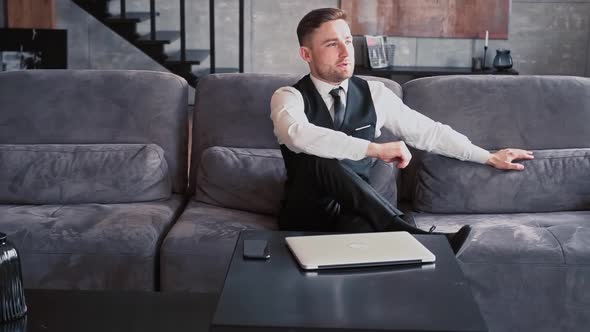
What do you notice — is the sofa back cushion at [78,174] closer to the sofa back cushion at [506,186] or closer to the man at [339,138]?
the man at [339,138]

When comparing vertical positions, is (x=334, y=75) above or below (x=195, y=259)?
above

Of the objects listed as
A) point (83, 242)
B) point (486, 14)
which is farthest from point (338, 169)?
point (486, 14)

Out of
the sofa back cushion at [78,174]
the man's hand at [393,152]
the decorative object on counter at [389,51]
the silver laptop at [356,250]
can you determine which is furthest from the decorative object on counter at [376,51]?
the silver laptop at [356,250]

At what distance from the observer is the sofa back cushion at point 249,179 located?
2820 millimetres

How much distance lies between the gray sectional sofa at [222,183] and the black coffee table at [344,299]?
0.73m

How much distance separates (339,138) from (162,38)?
3774 mm

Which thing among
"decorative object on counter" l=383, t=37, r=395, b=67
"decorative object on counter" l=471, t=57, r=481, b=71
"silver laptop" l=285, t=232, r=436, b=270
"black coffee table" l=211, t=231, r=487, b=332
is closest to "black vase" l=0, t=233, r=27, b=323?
"black coffee table" l=211, t=231, r=487, b=332

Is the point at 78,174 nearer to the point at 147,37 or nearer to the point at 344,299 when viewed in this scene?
the point at 344,299

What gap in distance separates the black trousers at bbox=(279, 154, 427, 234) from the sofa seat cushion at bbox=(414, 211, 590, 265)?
308mm

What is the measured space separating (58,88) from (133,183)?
50 cm

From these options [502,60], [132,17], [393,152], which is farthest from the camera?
[132,17]

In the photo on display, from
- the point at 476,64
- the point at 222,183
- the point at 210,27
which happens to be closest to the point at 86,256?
the point at 222,183

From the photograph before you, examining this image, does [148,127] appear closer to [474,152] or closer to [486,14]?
[474,152]

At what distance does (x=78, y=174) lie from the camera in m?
2.88
